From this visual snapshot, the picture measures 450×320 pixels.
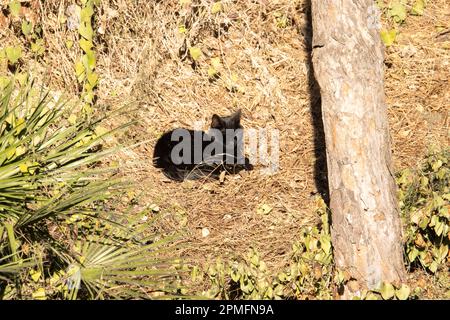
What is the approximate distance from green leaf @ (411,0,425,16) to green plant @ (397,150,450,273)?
101 inches

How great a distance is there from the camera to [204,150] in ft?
25.4

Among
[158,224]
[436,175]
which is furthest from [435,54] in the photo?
[158,224]

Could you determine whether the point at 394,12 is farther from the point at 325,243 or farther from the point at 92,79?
the point at 325,243

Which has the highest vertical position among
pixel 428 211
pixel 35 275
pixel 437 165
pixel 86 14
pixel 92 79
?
pixel 86 14

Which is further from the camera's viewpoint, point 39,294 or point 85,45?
point 85,45

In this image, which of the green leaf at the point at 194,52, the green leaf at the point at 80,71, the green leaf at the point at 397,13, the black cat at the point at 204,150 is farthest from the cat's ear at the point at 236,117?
the green leaf at the point at 397,13

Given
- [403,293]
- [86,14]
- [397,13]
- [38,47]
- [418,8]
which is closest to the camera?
[403,293]

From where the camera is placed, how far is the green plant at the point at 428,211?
18.1 feet

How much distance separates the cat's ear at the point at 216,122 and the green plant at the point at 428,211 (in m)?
2.20

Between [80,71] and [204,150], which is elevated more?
[80,71]

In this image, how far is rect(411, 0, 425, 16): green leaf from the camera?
821 centimetres

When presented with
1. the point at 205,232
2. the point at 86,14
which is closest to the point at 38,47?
the point at 86,14

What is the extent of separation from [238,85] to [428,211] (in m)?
3.09
